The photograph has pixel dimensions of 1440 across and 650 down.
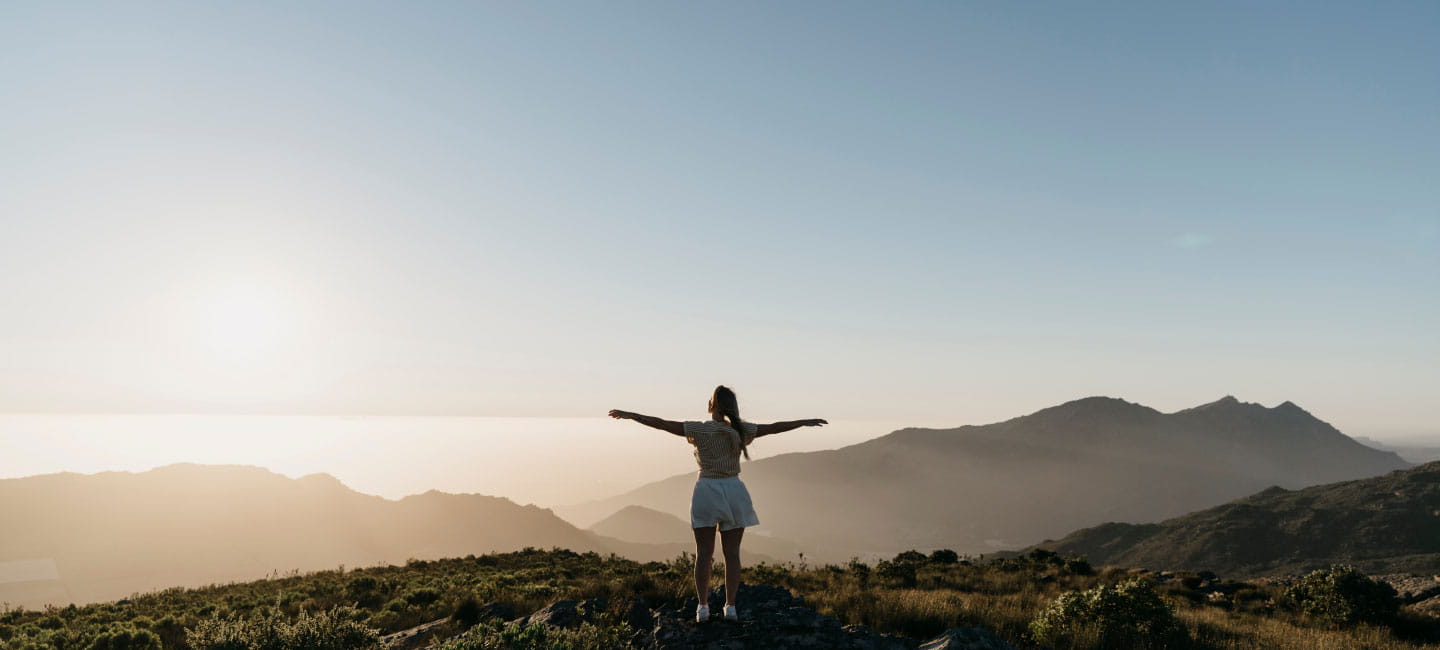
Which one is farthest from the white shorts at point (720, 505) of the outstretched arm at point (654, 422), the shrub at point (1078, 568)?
the shrub at point (1078, 568)

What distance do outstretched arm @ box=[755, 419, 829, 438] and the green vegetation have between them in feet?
9.03

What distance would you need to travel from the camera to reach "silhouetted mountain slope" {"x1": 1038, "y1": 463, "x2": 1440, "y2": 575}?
469 ft

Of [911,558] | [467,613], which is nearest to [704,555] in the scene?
[467,613]

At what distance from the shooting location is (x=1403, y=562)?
120438 millimetres

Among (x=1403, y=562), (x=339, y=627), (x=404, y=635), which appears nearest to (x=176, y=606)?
(x=404, y=635)

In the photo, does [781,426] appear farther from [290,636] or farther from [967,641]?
[290,636]

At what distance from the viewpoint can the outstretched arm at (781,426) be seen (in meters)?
7.31

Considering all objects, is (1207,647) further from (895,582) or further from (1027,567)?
(1027,567)

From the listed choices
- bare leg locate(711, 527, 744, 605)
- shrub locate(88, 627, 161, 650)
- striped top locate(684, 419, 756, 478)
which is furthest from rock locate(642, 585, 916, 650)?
shrub locate(88, 627, 161, 650)

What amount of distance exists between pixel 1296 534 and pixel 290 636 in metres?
213

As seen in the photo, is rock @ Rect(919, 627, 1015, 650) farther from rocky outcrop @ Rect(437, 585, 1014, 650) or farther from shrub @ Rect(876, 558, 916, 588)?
shrub @ Rect(876, 558, 916, 588)

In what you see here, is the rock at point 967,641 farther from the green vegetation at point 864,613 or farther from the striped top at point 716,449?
the striped top at point 716,449

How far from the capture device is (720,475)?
714cm

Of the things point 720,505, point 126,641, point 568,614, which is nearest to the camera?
point 720,505
